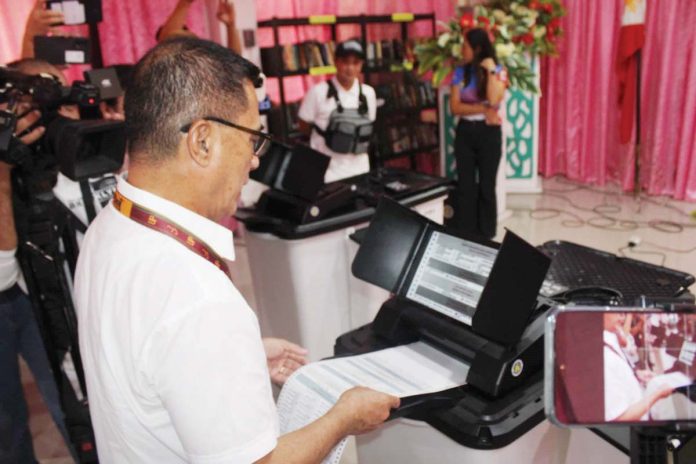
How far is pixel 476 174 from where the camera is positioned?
13.2ft

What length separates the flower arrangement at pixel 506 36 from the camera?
4.04m

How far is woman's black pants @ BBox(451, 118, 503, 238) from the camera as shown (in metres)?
3.84

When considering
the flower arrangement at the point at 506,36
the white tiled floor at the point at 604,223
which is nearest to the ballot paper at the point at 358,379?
the white tiled floor at the point at 604,223

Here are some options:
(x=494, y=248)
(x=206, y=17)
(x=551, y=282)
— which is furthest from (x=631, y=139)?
(x=494, y=248)

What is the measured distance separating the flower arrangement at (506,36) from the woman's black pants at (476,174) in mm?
561

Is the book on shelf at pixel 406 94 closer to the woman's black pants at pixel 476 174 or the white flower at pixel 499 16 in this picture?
the white flower at pixel 499 16

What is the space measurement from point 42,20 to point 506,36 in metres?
2.99

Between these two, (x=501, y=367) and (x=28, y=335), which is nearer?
(x=501, y=367)

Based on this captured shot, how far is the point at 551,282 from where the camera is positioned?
4.80 feet

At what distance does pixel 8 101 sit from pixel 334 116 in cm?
165

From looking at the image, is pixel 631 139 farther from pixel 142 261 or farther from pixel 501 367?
pixel 142 261

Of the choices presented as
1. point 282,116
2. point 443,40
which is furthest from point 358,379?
point 282,116

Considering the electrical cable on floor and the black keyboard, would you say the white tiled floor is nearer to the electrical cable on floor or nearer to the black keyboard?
the electrical cable on floor

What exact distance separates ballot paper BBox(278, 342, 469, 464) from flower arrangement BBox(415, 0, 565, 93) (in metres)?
3.20
